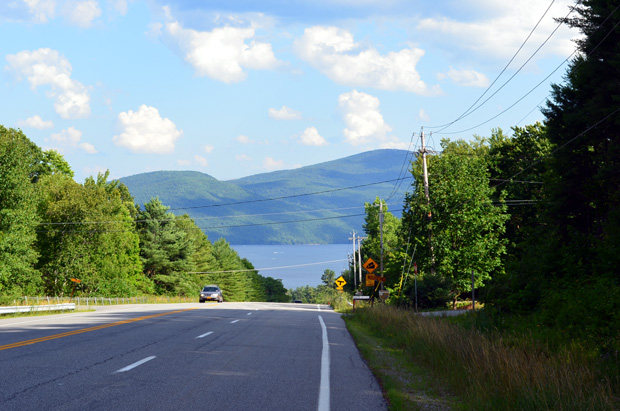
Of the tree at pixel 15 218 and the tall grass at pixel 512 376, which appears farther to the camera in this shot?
the tree at pixel 15 218

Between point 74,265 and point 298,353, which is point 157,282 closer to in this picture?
point 74,265

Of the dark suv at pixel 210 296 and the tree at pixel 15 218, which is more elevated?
the tree at pixel 15 218

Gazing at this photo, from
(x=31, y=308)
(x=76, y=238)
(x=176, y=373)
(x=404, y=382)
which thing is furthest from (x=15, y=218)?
(x=404, y=382)

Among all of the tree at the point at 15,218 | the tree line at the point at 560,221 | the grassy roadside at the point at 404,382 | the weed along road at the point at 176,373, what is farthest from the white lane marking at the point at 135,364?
the tree at the point at 15,218

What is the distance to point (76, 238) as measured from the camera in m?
69.1

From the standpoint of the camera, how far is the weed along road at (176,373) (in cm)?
806

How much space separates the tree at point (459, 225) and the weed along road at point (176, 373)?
25930 millimetres

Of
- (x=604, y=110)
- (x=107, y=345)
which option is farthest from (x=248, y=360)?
(x=604, y=110)

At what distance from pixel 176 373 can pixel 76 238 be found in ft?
207

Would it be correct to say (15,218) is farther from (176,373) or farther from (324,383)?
(324,383)

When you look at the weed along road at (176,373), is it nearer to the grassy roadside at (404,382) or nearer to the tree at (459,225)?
the grassy roadside at (404,382)

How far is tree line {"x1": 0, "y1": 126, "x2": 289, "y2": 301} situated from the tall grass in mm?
35986

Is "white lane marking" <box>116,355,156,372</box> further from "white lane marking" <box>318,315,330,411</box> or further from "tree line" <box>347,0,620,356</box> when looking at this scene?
"tree line" <box>347,0,620,356</box>

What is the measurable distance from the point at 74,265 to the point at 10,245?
24162 millimetres
